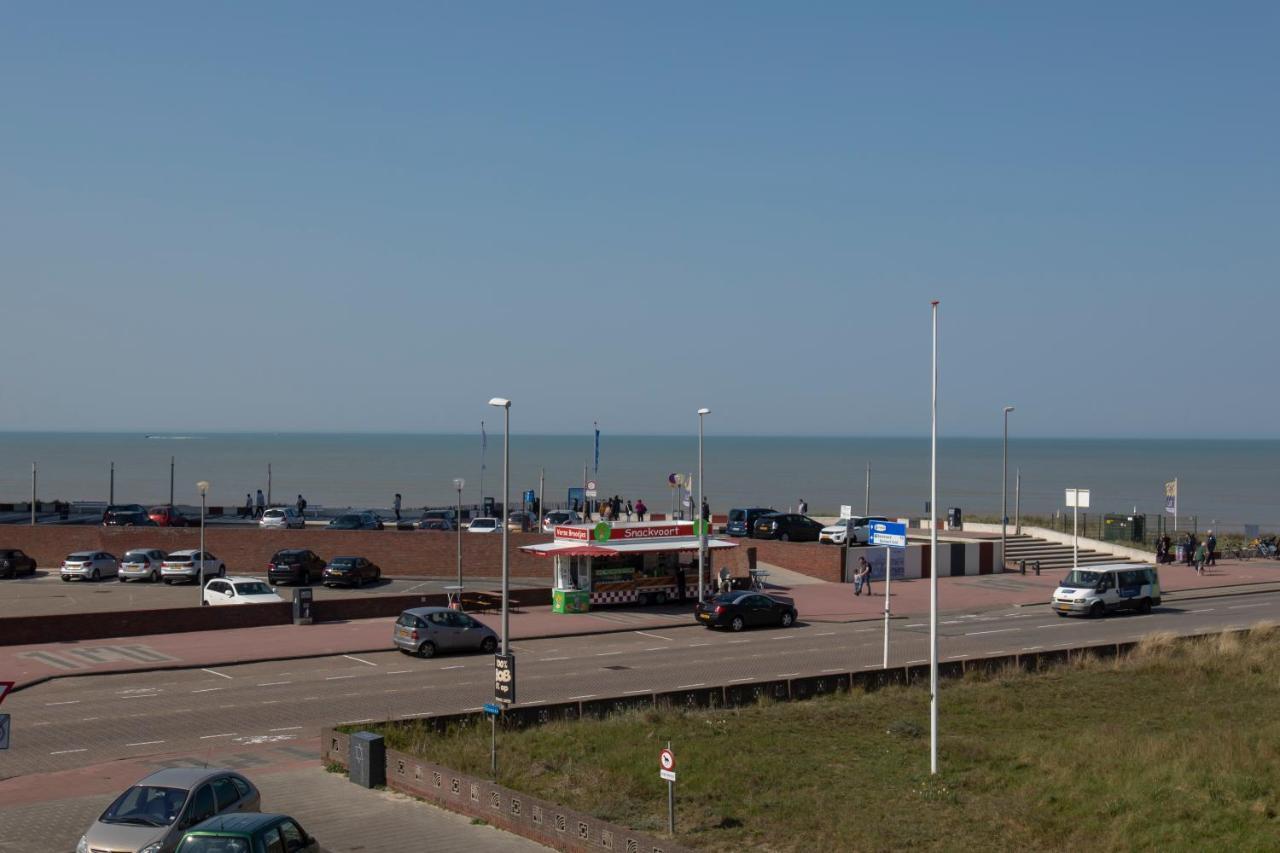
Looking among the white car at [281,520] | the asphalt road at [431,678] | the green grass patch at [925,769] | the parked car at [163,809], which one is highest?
the white car at [281,520]

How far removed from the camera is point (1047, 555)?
57969 mm

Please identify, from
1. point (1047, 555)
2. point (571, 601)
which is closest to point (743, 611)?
point (571, 601)

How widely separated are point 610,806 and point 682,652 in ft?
52.6

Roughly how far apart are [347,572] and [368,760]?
31105 millimetres

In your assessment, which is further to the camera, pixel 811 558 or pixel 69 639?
pixel 811 558

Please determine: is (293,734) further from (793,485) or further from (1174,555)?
(793,485)

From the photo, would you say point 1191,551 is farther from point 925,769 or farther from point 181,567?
point 181,567

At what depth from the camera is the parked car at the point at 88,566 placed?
50.0m

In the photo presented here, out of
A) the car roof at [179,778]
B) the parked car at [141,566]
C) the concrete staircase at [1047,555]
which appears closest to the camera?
the car roof at [179,778]

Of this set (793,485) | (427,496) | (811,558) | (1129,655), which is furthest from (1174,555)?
(793,485)

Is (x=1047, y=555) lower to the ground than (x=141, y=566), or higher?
higher

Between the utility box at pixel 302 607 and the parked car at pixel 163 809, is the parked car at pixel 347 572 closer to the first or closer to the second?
the utility box at pixel 302 607

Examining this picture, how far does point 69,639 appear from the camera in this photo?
33188mm

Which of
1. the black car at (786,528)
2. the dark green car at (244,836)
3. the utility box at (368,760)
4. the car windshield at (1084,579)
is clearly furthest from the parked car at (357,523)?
the dark green car at (244,836)
